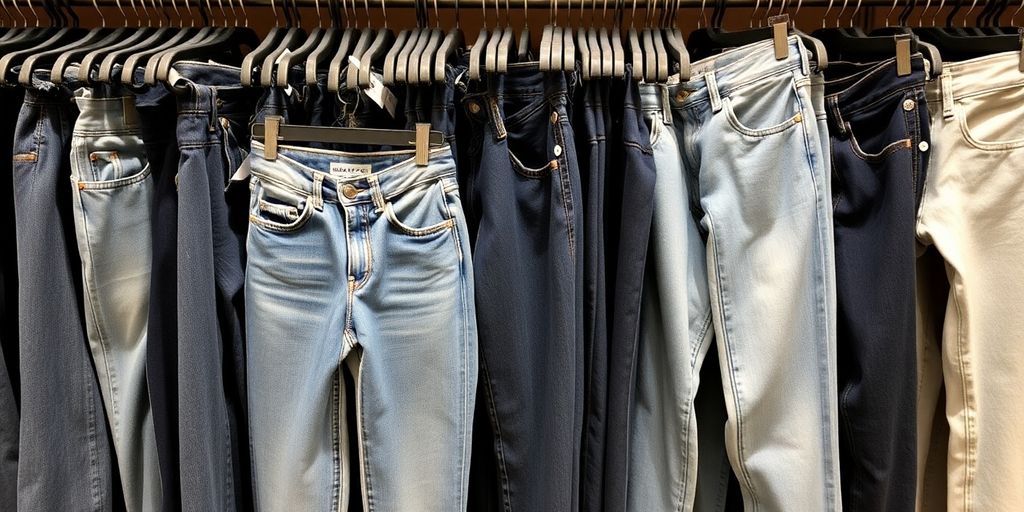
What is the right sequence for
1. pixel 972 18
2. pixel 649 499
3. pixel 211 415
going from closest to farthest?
pixel 211 415, pixel 649 499, pixel 972 18

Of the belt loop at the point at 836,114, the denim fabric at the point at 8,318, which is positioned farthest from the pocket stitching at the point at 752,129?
the denim fabric at the point at 8,318

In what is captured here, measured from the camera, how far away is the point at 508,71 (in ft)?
2.90

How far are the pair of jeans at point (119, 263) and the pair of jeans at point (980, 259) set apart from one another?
1128 millimetres

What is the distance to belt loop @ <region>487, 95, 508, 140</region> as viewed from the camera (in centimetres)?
88

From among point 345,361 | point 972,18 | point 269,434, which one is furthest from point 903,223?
point 269,434

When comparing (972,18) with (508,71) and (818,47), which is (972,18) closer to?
(818,47)

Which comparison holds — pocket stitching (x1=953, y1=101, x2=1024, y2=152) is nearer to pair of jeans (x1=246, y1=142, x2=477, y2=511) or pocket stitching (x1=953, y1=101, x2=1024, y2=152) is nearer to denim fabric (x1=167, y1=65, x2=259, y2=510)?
pair of jeans (x1=246, y1=142, x2=477, y2=511)

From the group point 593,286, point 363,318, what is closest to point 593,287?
point 593,286

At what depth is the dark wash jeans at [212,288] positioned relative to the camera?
2.77ft

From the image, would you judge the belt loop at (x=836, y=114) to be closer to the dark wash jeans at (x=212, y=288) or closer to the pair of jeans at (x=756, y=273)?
the pair of jeans at (x=756, y=273)

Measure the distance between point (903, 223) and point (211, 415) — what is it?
0.98 m

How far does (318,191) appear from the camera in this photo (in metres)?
0.87

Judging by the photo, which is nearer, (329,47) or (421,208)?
(421,208)

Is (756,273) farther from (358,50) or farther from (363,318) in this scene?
(358,50)
